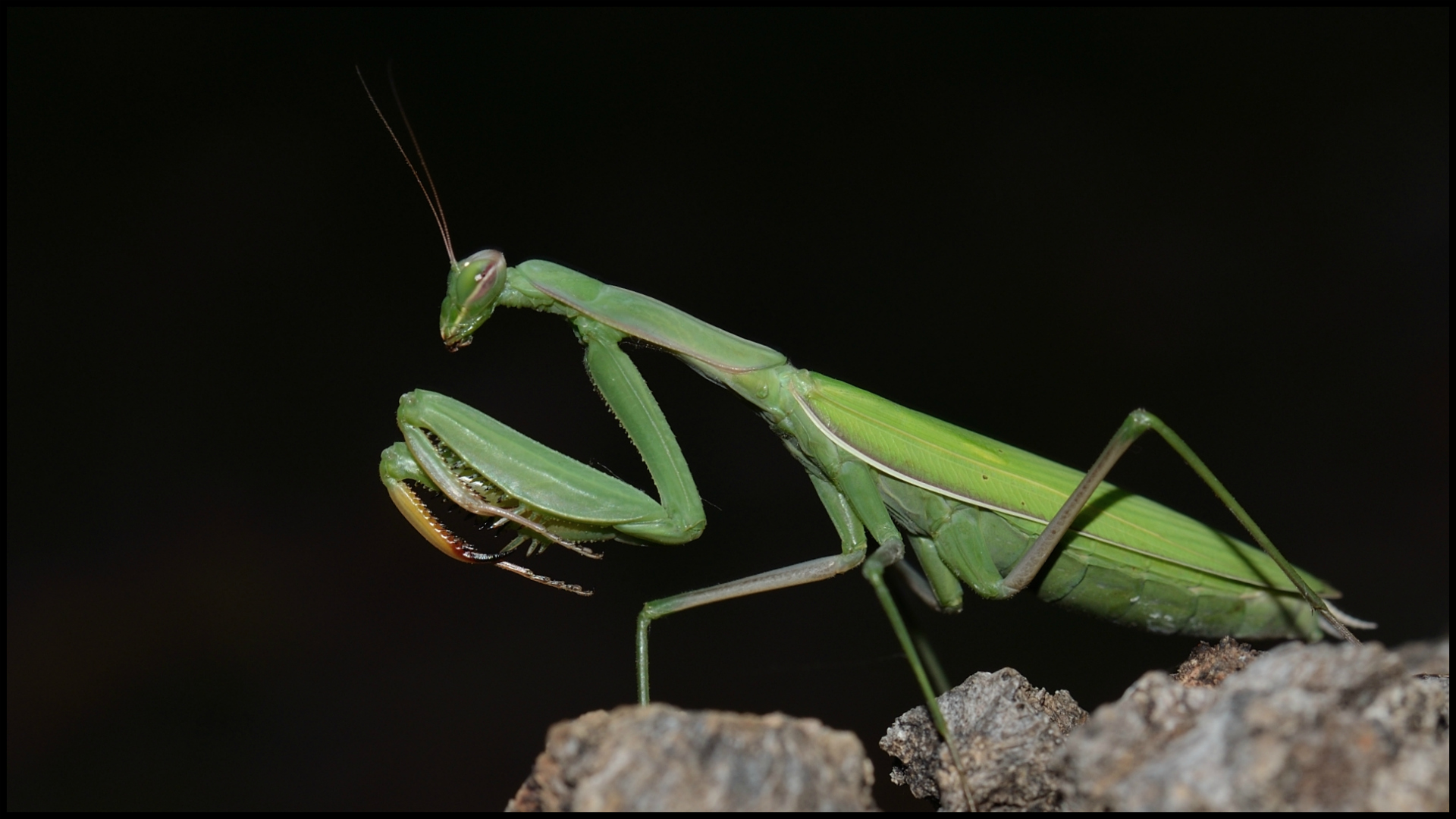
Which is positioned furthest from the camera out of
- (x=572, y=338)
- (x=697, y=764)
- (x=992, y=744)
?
(x=572, y=338)

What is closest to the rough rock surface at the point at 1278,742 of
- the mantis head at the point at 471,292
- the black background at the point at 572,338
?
the mantis head at the point at 471,292

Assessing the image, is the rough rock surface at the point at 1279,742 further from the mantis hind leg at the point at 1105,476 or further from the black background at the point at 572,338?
the black background at the point at 572,338

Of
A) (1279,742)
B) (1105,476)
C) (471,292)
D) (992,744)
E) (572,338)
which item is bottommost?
(992,744)

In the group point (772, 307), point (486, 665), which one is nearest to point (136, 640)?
point (486, 665)

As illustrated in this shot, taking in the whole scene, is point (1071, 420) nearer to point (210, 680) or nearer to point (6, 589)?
point (210, 680)

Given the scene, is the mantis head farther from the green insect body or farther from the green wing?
the green wing

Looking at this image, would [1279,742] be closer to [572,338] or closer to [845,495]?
[845,495]

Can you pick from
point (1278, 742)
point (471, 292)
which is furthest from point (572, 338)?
point (1278, 742)
